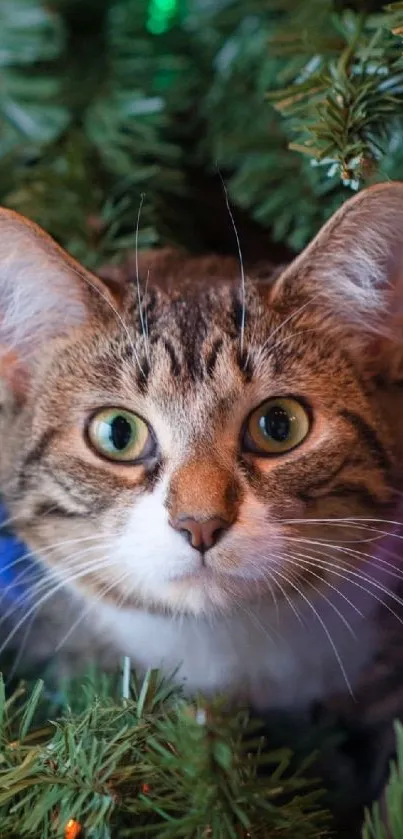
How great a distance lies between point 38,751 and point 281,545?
19 centimetres

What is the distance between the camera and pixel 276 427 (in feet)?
1.89

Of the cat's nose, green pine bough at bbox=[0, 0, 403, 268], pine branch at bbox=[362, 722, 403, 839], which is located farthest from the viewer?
green pine bough at bbox=[0, 0, 403, 268]

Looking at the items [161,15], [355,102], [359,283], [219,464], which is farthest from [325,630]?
[161,15]

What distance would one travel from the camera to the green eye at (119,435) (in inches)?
23.0

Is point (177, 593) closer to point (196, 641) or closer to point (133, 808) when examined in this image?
point (196, 641)

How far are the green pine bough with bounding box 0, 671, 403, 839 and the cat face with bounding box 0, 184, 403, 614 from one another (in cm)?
10

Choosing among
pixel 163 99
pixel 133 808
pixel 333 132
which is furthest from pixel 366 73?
pixel 133 808

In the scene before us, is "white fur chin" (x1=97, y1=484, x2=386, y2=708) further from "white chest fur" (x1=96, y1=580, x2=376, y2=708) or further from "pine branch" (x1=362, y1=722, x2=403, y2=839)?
"pine branch" (x1=362, y1=722, x2=403, y2=839)

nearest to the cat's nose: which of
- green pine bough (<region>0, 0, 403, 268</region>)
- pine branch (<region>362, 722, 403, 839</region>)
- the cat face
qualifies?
the cat face

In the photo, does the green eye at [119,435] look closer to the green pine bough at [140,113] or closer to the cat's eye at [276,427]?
the cat's eye at [276,427]

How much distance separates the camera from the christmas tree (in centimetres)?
41

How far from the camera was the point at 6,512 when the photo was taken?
0.65 m

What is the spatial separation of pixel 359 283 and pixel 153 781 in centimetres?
38

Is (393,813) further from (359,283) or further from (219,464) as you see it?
(359,283)
